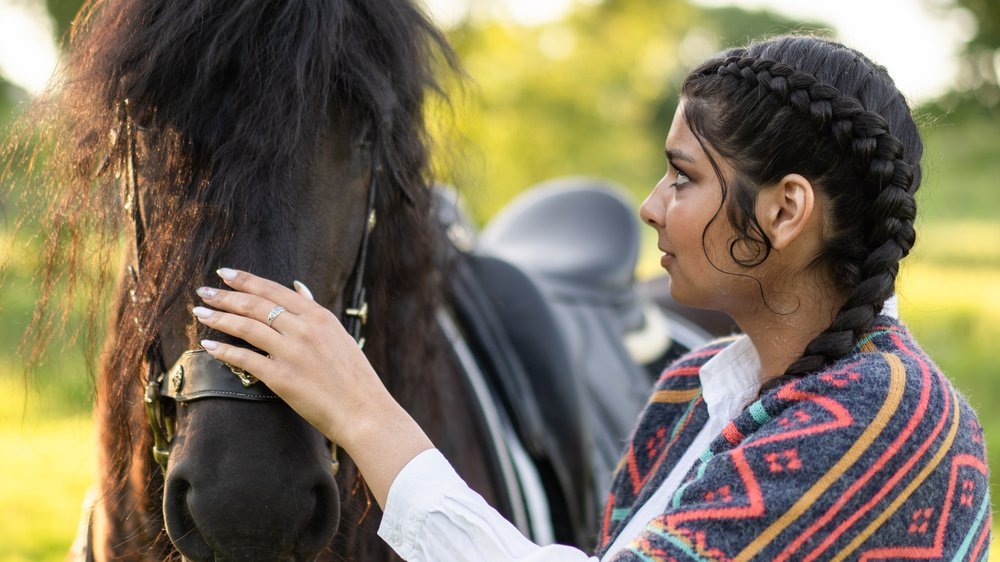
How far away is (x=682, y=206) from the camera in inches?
52.0

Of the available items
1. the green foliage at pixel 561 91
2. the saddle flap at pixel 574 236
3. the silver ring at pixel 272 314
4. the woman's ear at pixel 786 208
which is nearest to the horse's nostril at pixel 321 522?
the silver ring at pixel 272 314

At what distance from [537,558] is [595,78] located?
1294 cm

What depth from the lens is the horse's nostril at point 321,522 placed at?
4.23 ft

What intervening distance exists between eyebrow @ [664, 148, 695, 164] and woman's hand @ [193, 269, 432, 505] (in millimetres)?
537

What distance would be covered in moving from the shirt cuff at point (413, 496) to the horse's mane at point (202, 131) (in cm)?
36

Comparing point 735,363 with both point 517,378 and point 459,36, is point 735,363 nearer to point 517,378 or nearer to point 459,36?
point 517,378

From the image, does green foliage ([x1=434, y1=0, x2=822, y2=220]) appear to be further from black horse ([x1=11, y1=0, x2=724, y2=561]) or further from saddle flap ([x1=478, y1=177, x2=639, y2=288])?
black horse ([x1=11, y1=0, x2=724, y2=561])

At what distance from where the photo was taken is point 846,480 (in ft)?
3.61

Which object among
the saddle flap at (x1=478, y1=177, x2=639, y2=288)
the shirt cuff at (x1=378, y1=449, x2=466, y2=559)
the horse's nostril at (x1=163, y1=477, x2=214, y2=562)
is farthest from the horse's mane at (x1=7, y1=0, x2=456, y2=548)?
the saddle flap at (x1=478, y1=177, x2=639, y2=288)

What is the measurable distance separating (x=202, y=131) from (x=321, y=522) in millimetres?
600

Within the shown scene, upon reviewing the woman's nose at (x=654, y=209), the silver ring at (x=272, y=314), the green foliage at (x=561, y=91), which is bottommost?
the silver ring at (x=272, y=314)

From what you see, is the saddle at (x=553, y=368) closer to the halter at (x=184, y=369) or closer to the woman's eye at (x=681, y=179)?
the halter at (x=184, y=369)

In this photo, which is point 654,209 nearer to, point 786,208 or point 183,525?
point 786,208

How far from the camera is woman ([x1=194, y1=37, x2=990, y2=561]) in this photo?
1.11 metres
